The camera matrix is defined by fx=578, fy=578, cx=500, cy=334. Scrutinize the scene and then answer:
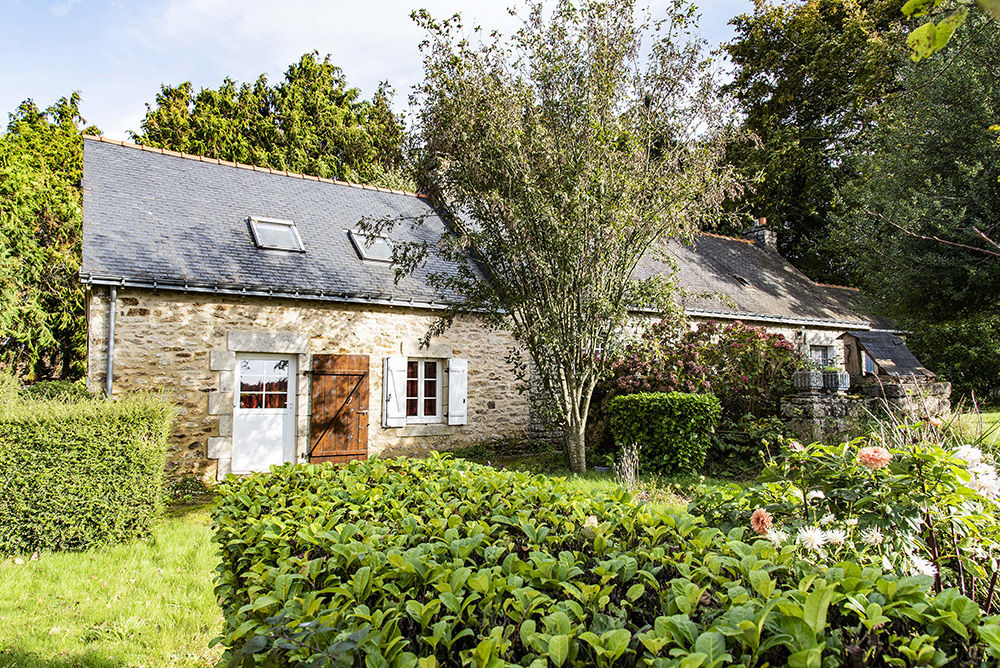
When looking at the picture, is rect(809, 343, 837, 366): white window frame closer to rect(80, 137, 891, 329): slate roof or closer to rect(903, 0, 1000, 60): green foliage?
rect(80, 137, 891, 329): slate roof

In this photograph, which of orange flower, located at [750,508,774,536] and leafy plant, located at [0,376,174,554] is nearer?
orange flower, located at [750,508,774,536]

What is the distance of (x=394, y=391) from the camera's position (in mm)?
9898

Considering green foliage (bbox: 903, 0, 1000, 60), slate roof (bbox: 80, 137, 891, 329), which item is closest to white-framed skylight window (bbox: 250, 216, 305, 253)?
slate roof (bbox: 80, 137, 891, 329)

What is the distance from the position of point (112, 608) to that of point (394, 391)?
5927mm

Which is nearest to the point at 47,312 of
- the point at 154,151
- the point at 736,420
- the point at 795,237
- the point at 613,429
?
the point at 154,151

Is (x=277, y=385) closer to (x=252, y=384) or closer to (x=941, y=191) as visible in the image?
(x=252, y=384)

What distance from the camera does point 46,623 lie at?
3.90m

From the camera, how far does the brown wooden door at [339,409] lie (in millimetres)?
9242

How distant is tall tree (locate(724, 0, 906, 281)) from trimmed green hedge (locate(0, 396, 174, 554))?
16.6 metres

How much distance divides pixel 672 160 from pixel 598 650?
8.29 meters

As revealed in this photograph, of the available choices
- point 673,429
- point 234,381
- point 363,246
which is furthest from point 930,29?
point 363,246

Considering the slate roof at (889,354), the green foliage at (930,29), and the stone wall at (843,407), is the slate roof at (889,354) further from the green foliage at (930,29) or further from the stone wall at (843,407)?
the green foliage at (930,29)

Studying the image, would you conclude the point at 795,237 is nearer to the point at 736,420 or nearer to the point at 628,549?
the point at 736,420

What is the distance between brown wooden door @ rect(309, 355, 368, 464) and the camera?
9.24 meters
